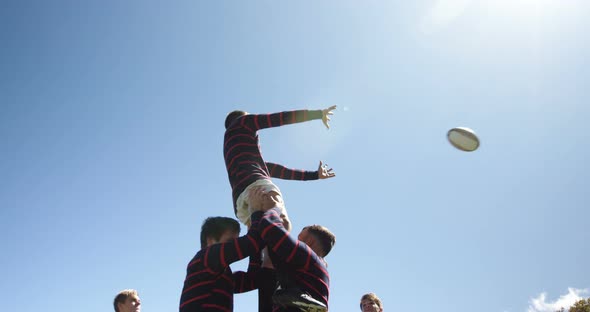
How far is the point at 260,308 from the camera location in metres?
3.78

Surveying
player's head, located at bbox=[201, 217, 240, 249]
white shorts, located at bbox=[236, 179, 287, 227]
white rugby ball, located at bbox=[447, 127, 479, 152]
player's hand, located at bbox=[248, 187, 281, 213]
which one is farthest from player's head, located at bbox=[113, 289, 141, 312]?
white rugby ball, located at bbox=[447, 127, 479, 152]

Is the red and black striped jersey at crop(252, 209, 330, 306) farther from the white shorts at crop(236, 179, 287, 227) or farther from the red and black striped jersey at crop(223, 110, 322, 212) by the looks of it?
the red and black striped jersey at crop(223, 110, 322, 212)

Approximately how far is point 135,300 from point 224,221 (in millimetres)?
3366

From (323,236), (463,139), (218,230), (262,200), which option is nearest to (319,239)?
(323,236)

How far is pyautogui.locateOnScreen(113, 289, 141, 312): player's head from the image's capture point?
20.1 feet

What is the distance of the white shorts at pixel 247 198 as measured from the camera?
→ 4.60m

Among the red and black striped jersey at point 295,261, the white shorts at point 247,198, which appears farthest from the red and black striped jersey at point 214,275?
the white shorts at point 247,198

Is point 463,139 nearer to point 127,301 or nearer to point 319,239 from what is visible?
point 319,239

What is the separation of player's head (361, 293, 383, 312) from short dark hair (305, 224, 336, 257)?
2613 millimetres

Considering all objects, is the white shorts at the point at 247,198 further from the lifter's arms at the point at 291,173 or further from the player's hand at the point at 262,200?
the lifter's arms at the point at 291,173

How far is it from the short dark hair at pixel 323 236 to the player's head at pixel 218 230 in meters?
0.79

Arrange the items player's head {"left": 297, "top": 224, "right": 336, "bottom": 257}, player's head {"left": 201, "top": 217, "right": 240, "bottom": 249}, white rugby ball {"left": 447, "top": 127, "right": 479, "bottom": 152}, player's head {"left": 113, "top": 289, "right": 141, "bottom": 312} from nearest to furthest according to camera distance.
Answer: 1. player's head {"left": 201, "top": 217, "right": 240, "bottom": 249}
2. player's head {"left": 297, "top": 224, "right": 336, "bottom": 257}
3. player's head {"left": 113, "top": 289, "right": 141, "bottom": 312}
4. white rugby ball {"left": 447, "top": 127, "right": 479, "bottom": 152}

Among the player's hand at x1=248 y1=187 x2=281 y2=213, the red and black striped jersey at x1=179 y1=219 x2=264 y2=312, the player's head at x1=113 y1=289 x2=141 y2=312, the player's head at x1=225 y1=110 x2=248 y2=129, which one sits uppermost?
the player's head at x1=225 y1=110 x2=248 y2=129

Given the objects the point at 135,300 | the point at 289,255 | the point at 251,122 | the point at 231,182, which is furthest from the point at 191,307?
the point at 135,300
